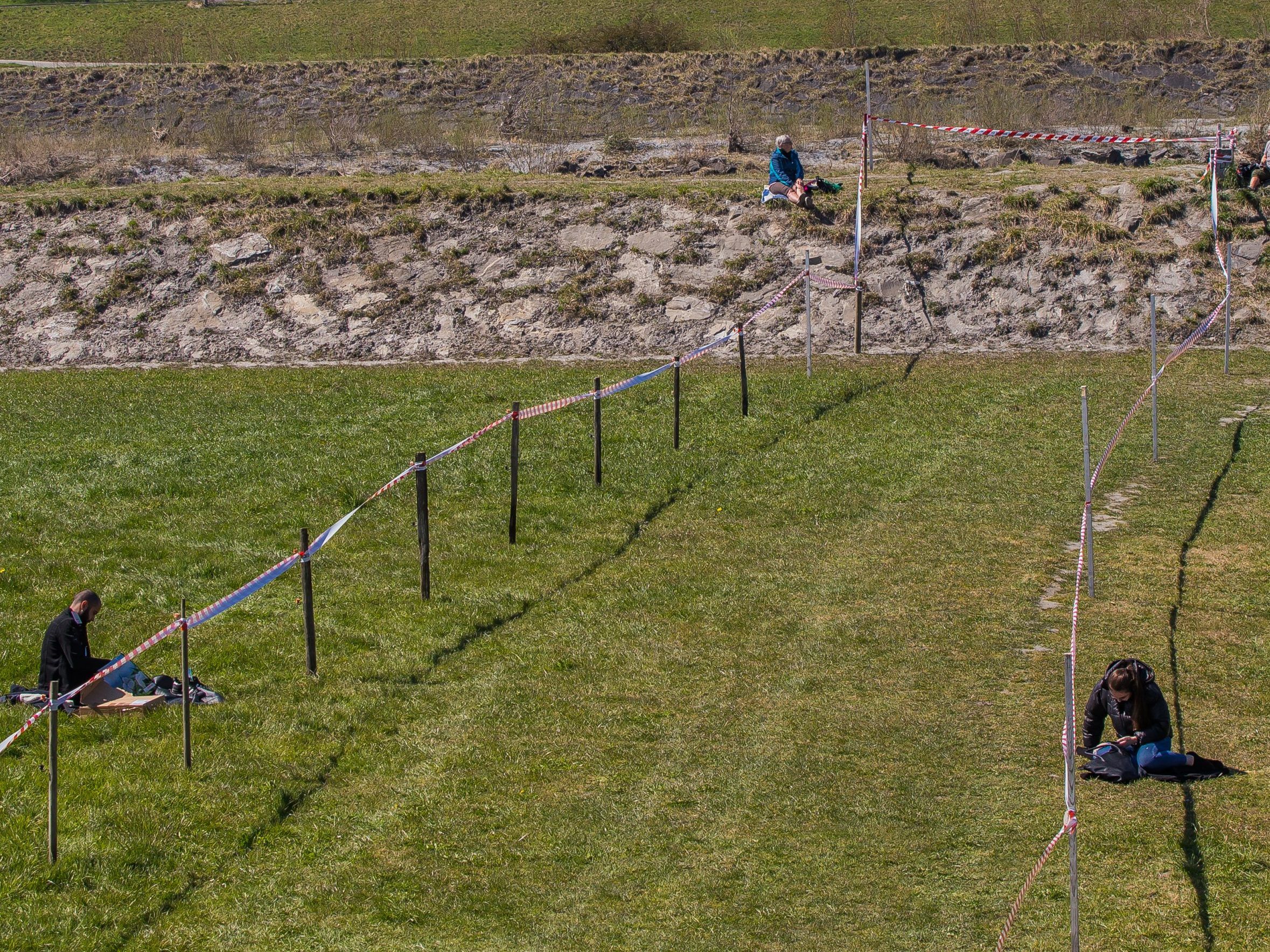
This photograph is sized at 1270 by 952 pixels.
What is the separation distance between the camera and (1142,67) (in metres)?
41.8

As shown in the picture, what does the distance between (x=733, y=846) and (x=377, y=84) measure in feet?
133

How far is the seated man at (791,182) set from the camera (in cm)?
2697

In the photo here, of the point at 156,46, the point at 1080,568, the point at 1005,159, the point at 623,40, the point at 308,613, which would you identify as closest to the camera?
the point at 308,613

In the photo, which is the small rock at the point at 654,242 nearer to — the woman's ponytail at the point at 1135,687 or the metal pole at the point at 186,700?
the metal pole at the point at 186,700

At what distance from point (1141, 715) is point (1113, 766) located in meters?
0.37

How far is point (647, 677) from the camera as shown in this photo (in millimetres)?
11750

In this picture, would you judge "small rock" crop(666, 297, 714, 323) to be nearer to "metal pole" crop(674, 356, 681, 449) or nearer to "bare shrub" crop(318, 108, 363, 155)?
"metal pole" crop(674, 356, 681, 449)

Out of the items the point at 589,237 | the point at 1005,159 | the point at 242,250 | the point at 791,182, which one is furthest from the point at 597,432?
the point at 1005,159

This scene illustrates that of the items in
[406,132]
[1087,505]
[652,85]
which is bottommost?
[1087,505]

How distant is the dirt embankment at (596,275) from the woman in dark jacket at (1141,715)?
15.2 metres

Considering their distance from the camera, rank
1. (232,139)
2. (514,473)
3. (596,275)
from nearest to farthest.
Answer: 1. (514,473)
2. (596,275)
3. (232,139)

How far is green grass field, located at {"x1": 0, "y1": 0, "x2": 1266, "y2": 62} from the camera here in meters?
52.7

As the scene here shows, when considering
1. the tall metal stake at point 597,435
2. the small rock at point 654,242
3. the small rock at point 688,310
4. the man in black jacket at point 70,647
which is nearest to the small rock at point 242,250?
the small rock at point 654,242

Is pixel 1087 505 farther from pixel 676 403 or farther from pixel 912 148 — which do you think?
pixel 912 148
